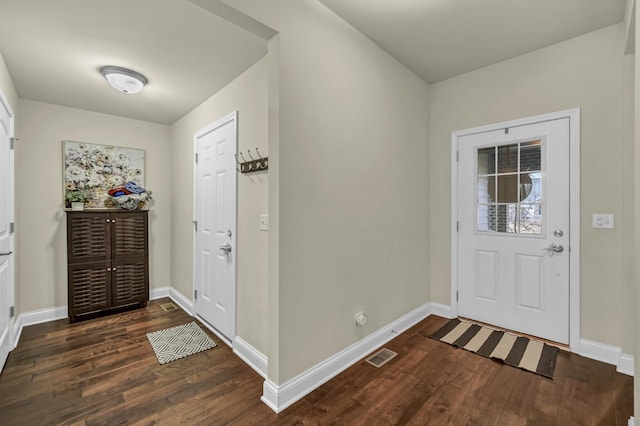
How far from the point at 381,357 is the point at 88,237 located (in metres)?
3.47

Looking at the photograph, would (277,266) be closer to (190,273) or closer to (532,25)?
(190,273)

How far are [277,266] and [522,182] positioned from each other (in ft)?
8.03

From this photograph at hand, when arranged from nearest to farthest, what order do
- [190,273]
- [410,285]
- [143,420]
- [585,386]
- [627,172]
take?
[143,420], [585,386], [627,172], [410,285], [190,273]

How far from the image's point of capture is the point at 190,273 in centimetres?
361

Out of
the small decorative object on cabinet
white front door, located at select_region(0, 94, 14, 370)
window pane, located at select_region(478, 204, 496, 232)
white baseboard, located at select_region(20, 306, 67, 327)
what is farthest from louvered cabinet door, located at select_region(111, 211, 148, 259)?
window pane, located at select_region(478, 204, 496, 232)

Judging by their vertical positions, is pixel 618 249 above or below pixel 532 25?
below

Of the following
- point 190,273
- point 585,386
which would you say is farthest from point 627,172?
point 190,273

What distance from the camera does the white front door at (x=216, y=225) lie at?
107 inches

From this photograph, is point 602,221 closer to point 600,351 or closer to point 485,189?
point 485,189

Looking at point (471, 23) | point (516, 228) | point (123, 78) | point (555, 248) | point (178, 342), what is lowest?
point (178, 342)

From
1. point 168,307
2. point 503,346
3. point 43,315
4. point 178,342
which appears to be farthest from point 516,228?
point 43,315

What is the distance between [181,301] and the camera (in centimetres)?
381

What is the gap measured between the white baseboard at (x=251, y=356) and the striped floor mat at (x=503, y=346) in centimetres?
Answer: 160

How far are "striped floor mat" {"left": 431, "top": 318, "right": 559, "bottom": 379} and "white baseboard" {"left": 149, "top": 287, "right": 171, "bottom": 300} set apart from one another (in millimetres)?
3600
